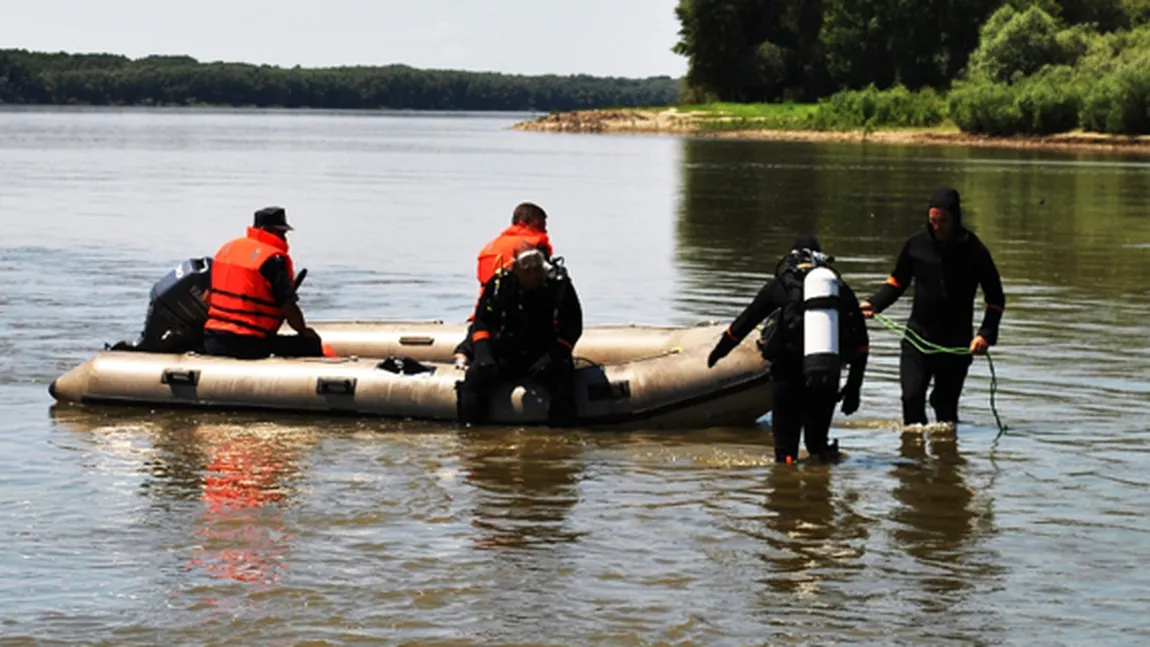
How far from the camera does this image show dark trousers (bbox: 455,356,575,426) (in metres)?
11.7

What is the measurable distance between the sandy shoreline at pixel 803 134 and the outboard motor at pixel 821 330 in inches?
2450

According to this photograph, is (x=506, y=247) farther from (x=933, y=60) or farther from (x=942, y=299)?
(x=933, y=60)

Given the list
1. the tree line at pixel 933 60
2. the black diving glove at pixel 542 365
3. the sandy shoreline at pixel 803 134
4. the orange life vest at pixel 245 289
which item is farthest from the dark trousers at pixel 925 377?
the tree line at pixel 933 60

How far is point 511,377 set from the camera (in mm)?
11867

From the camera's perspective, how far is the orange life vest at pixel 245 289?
12141 millimetres

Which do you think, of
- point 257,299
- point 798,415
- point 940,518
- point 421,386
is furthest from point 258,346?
point 940,518

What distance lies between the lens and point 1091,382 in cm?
1373

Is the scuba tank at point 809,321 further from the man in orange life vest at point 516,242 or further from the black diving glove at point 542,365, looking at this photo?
the man in orange life vest at point 516,242

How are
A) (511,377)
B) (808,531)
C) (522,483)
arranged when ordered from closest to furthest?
(808,531)
(522,483)
(511,377)

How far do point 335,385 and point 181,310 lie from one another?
53.0 inches

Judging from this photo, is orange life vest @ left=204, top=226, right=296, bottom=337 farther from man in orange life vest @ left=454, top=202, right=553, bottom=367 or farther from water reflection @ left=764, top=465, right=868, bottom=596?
water reflection @ left=764, top=465, right=868, bottom=596

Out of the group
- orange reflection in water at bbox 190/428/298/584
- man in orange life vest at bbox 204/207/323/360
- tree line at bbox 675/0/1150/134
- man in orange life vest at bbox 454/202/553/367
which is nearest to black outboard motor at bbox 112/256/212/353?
man in orange life vest at bbox 204/207/323/360

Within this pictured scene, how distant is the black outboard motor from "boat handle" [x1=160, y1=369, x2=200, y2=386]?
1.38 ft

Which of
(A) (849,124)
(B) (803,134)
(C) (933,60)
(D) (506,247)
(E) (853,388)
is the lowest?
(B) (803,134)
